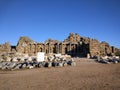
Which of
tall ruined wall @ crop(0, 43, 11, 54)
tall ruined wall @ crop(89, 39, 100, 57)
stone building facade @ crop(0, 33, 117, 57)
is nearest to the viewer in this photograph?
tall ruined wall @ crop(89, 39, 100, 57)

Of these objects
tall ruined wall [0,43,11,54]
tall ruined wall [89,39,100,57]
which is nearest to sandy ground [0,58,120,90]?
tall ruined wall [89,39,100,57]

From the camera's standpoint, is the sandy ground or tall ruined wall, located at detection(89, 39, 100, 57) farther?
tall ruined wall, located at detection(89, 39, 100, 57)

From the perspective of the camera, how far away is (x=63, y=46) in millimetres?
53188

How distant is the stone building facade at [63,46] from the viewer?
49.8 meters

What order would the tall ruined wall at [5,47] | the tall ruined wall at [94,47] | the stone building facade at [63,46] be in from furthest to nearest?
1. the stone building facade at [63,46]
2. the tall ruined wall at [5,47]
3. the tall ruined wall at [94,47]

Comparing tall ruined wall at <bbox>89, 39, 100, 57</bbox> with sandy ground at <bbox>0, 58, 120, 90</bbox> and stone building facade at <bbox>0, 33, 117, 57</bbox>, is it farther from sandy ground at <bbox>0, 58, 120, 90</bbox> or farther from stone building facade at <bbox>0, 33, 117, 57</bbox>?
sandy ground at <bbox>0, 58, 120, 90</bbox>

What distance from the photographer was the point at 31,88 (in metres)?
8.06

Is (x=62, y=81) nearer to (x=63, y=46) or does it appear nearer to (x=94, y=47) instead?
(x=94, y=47)

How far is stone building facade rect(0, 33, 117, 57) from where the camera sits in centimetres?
4982

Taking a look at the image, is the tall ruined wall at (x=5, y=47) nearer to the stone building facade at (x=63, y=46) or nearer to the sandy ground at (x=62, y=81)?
the stone building facade at (x=63, y=46)

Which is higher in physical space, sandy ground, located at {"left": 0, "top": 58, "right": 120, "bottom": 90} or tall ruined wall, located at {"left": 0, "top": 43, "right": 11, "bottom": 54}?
tall ruined wall, located at {"left": 0, "top": 43, "right": 11, "bottom": 54}

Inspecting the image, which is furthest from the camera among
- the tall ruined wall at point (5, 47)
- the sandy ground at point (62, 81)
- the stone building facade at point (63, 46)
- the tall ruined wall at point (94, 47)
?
the stone building facade at point (63, 46)

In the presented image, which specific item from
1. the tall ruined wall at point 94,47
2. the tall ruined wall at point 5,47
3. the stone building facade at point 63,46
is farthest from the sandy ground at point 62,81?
the tall ruined wall at point 5,47

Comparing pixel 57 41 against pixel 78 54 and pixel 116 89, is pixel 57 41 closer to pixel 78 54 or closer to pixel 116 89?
pixel 78 54
